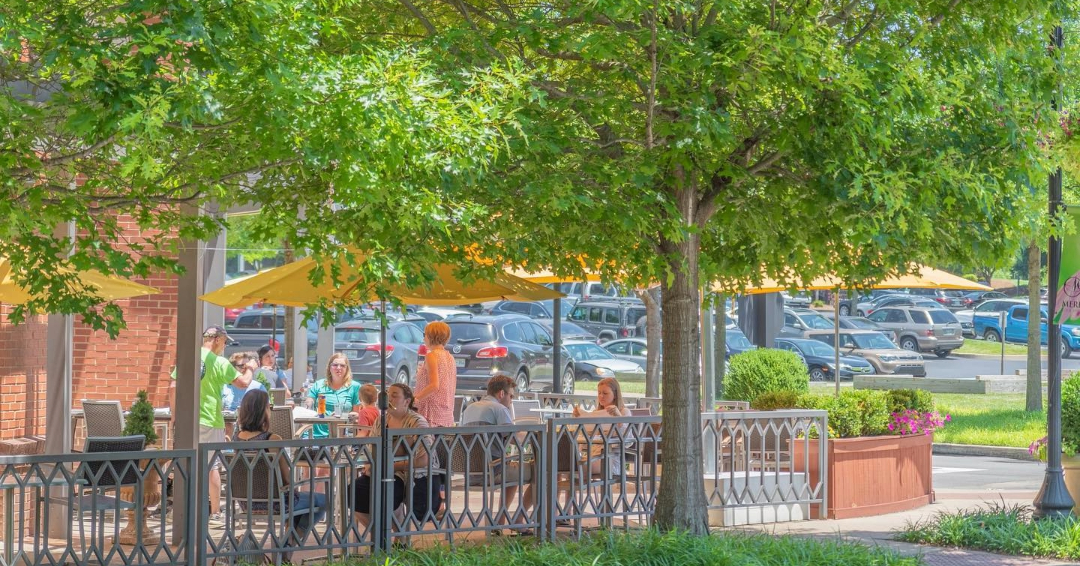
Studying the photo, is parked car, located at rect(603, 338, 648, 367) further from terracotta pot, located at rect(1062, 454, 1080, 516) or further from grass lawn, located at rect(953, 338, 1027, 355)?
terracotta pot, located at rect(1062, 454, 1080, 516)

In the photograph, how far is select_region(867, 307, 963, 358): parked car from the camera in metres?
40.8

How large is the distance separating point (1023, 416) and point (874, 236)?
15677 mm

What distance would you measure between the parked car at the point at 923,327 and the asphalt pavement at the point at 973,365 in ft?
1.32

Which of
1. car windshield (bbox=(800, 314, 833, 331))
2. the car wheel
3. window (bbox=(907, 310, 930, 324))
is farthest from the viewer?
window (bbox=(907, 310, 930, 324))

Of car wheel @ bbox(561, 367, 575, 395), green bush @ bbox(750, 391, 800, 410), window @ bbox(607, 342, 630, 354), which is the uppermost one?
window @ bbox(607, 342, 630, 354)

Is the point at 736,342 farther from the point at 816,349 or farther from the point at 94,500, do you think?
the point at 94,500

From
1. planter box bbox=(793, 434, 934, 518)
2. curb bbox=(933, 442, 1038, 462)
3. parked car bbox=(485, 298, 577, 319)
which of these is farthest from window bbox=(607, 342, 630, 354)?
planter box bbox=(793, 434, 934, 518)

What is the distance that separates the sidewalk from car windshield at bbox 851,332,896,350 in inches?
880

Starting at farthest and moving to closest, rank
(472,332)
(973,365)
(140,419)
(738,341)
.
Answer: (973,365) → (738,341) → (472,332) → (140,419)

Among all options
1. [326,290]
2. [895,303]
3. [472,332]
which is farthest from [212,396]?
[895,303]

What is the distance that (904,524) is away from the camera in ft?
36.5

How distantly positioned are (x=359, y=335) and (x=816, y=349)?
12518 mm

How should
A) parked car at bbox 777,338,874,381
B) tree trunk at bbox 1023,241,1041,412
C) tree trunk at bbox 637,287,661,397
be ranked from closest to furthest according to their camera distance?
tree trunk at bbox 637,287,661,397, tree trunk at bbox 1023,241,1041,412, parked car at bbox 777,338,874,381

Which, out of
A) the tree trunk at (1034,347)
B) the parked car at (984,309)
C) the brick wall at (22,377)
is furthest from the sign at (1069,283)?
the parked car at (984,309)
